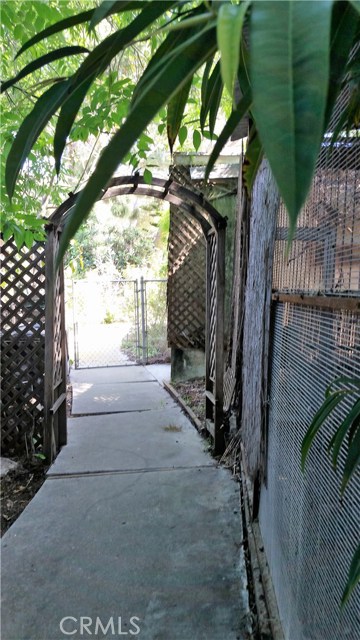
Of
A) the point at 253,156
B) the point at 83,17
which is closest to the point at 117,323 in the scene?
the point at 253,156

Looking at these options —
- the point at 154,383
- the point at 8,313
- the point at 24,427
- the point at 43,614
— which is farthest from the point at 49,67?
the point at 154,383

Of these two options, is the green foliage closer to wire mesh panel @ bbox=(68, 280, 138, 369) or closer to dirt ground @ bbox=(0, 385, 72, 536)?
wire mesh panel @ bbox=(68, 280, 138, 369)

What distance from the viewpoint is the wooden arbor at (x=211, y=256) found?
404 cm

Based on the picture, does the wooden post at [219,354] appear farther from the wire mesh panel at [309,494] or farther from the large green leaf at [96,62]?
the large green leaf at [96,62]

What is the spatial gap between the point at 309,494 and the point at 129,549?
170 cm

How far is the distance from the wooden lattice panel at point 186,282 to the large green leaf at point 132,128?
270 inches

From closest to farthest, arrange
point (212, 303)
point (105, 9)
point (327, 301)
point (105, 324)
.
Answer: point (105, 9) < point (327, 301) < point (212, 303) < point (105, 324)

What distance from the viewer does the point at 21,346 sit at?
444 centimetres

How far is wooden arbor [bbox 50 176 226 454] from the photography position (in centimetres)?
404

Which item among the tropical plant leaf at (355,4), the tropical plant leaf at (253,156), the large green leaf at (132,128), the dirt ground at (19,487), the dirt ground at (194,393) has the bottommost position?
the dirt ground at (19,487)

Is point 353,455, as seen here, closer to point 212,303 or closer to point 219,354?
point 219,354

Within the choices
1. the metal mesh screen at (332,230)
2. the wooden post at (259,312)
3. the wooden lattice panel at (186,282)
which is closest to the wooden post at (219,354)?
the wooden post at (259,312)

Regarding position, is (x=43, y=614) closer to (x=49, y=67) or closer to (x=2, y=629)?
(x=2, y=629)

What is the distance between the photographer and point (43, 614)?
2.13m
